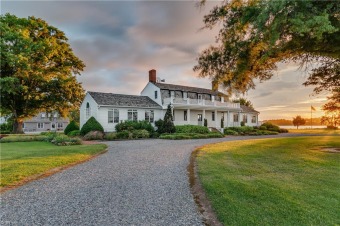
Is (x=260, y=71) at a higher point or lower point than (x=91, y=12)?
lower

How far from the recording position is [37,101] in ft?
99.3

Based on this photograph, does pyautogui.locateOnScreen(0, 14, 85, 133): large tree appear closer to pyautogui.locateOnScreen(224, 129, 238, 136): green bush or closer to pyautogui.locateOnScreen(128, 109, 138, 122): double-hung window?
pyautogui.locateOnScreen(128, 109, 138, 122): double-hung window

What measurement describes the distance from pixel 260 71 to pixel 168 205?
37.8ft

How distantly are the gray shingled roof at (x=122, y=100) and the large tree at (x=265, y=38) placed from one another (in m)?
17.4

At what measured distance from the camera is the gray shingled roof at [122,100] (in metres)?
27.6

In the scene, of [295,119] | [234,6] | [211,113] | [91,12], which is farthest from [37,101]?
[295,119]

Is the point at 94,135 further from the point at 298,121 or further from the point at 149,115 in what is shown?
the point at 298,121

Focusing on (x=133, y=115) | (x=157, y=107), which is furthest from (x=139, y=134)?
(x=157, y=107)

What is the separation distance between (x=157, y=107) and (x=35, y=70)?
51.1ft

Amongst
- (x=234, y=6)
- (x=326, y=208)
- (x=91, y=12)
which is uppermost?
(x=91, y=12)

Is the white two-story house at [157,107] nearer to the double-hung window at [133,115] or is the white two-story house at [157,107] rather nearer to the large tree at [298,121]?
the double-hung window at [133,115]

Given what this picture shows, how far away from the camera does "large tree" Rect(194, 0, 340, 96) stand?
7.48 meters

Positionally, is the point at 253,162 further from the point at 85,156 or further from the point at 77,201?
the point at 85,156

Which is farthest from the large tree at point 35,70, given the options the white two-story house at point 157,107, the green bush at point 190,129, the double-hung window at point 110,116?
the green bush at point 190,129
